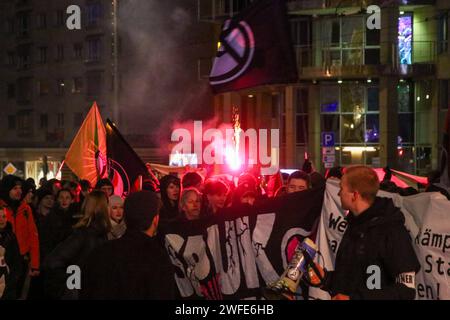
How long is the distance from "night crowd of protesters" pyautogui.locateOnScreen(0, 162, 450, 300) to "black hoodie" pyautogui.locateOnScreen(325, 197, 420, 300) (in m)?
0.12

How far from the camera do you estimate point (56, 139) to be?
199 feet

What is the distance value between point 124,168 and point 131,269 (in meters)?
7.11

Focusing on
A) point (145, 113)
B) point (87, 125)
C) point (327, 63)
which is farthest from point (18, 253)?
point (145, 113)

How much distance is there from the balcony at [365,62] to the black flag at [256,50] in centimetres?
3037

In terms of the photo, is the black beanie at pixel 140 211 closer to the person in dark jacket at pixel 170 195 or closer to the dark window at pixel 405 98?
the person in dark jacket at pixel 170 195

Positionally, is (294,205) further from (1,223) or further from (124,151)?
(124,151)

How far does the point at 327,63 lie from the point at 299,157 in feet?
14.0

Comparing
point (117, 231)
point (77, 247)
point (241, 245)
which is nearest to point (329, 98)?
point (117, 231)

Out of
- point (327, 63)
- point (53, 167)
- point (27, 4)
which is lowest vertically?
point (53, 167)

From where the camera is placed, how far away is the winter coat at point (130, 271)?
15.8 feet

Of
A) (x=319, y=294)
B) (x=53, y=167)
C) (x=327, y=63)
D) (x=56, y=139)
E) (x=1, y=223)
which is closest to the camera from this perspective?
(x=319, y=294)

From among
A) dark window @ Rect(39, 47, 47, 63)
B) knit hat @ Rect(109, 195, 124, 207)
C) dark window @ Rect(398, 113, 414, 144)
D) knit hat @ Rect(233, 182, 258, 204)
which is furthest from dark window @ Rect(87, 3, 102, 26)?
knit hat @ Rect(109, 195, 124, 207)

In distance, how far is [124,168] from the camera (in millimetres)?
11844

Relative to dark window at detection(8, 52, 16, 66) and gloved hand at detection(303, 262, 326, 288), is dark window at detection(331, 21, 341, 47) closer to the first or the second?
dark window at detection(8, 52, 16, 66)
